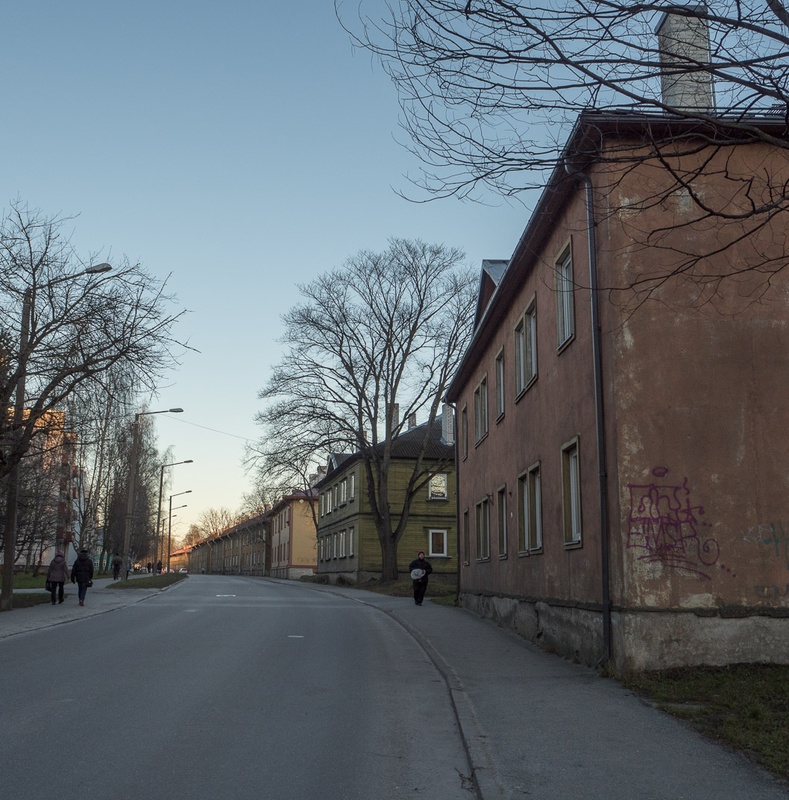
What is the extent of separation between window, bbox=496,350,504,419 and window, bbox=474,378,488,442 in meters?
1.89

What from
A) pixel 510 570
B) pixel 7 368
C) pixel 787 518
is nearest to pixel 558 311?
pixel 787 518

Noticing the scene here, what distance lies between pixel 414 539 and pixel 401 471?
12.5 feet

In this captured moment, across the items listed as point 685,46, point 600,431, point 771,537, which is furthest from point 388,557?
point 685,46

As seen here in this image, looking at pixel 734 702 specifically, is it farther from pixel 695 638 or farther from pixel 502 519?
pixel 502 519

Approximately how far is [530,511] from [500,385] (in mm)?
4270

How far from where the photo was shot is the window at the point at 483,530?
76.9ft

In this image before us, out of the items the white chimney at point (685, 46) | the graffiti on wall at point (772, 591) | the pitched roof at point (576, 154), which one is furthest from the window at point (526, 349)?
the white chimney at point (685, 46)

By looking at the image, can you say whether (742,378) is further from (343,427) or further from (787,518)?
(343,427)

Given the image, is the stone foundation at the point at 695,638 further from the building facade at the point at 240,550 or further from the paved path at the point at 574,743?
the building facade at the point at 240,550

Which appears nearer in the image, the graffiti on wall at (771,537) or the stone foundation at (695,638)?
the stone foundation at (695,638)

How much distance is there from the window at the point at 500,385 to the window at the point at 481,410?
1891 mm

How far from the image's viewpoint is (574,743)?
7762 mm

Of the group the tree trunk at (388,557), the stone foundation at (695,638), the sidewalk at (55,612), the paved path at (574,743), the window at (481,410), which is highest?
the window at (481,410)

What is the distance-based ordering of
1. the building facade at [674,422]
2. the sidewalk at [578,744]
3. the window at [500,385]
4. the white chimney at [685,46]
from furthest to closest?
the window at [500,385] < the building facade at [674,422] < the white chimney at [685,46] < the sidewalk at [578,744]
